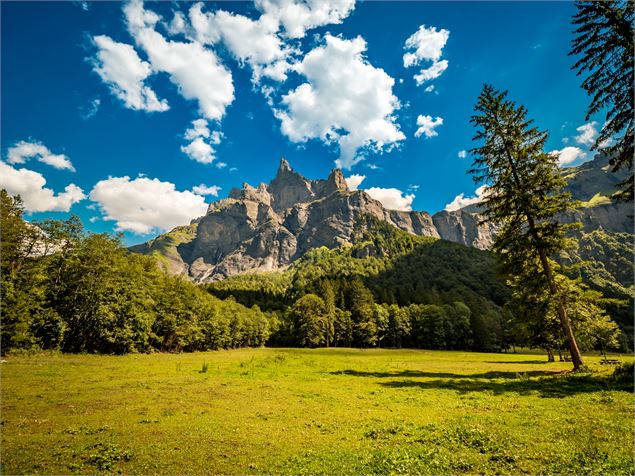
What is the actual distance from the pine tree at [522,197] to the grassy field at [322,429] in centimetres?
→ 883

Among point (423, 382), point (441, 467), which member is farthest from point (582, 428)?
point (423, 382)

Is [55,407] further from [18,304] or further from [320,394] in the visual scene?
[18,304]

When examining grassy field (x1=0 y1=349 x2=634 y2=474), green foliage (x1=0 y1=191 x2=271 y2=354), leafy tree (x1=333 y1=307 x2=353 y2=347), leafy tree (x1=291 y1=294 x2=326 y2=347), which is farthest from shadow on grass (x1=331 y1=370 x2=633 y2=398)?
leafy tree (x1=333 y1=307 x2=353 y2=347)

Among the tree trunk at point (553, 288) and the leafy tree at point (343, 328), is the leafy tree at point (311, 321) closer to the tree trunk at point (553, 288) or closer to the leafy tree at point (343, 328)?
the leafy tree at point (343, 328)

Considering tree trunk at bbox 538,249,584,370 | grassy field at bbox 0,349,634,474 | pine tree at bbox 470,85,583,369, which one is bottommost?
grassy field at bbox 0,349,634,474

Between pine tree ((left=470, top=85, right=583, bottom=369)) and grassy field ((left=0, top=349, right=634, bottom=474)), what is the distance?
8.83 metres

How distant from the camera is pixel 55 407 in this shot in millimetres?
14562

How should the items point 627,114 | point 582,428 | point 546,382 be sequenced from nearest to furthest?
1. point 582,428
2. point 627,114
3. point 546,382

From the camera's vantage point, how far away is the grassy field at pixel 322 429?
336 inches

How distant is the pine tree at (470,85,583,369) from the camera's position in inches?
942

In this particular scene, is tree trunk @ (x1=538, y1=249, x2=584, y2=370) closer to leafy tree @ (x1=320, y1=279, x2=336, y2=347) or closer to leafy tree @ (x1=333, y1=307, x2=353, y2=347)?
leafy tree @ (x1=320, y1=279, x2=336, y2=347)

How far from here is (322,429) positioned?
1201 cm

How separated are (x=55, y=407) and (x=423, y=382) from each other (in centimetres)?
2174

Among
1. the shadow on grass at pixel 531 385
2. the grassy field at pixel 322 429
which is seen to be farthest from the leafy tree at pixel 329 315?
the grassy field at pixel 322 429
